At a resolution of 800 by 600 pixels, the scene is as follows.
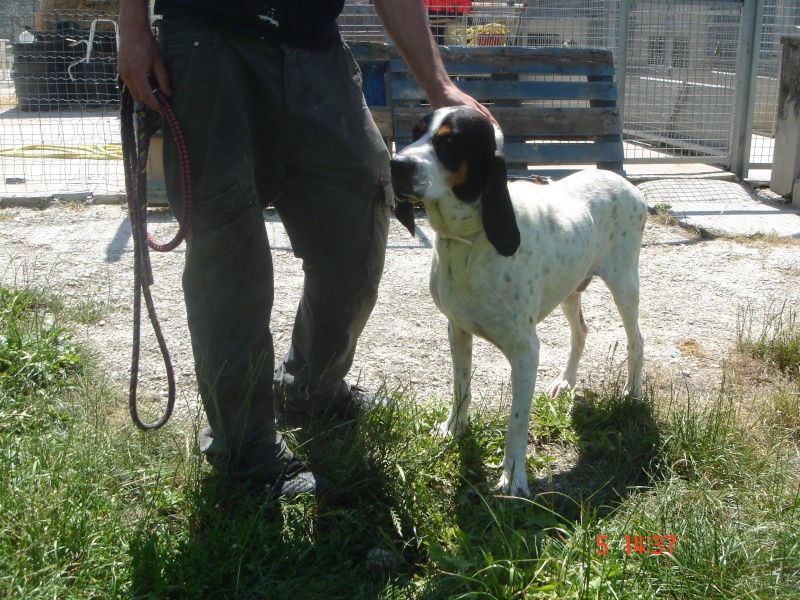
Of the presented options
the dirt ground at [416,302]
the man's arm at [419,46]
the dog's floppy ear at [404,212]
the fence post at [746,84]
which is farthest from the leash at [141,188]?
the fence post at [746,84]

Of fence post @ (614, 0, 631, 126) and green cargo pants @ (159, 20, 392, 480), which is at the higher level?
fence post @ (614, 0, 631, 126)

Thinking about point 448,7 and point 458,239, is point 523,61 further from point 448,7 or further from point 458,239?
point 458,239

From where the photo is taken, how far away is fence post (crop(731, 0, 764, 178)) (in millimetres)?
7832

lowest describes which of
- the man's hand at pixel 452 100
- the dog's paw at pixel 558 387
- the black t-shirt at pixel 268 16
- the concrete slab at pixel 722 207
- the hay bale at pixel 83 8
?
the dog's paw at pixel 558 387

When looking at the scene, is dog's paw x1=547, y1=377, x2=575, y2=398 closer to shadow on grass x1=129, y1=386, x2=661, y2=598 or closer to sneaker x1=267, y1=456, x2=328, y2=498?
shadow on grass x1=129, y1=386, x2=661, y2=598

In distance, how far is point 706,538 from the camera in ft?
6.66

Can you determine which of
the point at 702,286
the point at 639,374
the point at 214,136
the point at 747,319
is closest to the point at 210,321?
the point at 214,136

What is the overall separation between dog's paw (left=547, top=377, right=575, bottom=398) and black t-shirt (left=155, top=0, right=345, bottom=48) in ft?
5.83

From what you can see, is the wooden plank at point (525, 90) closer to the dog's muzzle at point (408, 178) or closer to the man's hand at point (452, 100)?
the man's hand at point (452, 100)

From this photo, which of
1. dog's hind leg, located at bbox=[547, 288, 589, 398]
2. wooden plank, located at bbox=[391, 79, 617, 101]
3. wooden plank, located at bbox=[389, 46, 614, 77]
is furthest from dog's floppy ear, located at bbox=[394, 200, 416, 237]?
wooden plank, located at bbox=[389, 46, 614, 77]

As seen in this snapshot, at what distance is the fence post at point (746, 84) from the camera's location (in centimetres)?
783

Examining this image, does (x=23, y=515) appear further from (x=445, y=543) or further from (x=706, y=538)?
(x=706, y=538)

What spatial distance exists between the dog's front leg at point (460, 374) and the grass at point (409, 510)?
7 centimetres

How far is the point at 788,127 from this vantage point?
7320 mm
